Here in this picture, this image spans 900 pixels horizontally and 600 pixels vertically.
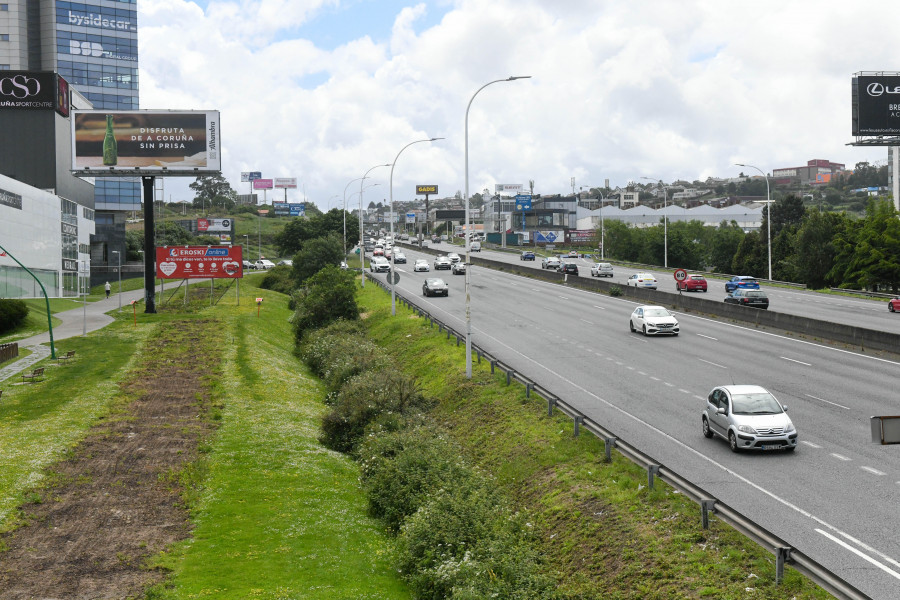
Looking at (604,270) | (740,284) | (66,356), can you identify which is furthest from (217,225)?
(66,356)

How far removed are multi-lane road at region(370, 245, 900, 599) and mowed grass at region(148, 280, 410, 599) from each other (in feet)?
25.2

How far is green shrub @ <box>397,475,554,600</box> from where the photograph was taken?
16.1 meters

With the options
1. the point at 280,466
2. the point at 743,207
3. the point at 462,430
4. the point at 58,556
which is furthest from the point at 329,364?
the point at 743,207

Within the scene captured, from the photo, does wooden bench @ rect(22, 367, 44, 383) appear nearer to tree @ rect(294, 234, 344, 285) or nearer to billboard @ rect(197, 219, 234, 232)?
tree @ rect(294, 234, 344, 285)

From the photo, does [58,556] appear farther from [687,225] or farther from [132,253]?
[687,225]

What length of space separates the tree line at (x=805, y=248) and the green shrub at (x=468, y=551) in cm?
6775

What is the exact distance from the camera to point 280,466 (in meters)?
25.8

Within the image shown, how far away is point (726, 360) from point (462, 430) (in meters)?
A: 12.3

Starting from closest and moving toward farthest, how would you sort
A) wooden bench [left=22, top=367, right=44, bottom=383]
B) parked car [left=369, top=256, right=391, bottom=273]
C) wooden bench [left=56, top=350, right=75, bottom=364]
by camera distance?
wooden bench [left=22, top=367, right=44, bottom=383] < wooden bench [left=56, top=350, right=75, bottom=364] < parked car [left=369, top=256, right=391, bottom=273]

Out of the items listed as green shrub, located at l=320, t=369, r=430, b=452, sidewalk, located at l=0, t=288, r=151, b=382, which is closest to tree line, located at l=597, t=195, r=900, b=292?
green shrub, located at l=320, t=369, r=430, b=452

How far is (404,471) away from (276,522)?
3.81 meters

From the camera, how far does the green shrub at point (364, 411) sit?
29.7 m

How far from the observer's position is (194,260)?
6462cm

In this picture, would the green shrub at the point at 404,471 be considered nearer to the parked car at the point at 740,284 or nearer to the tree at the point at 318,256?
the parked car at the point at 740,284
